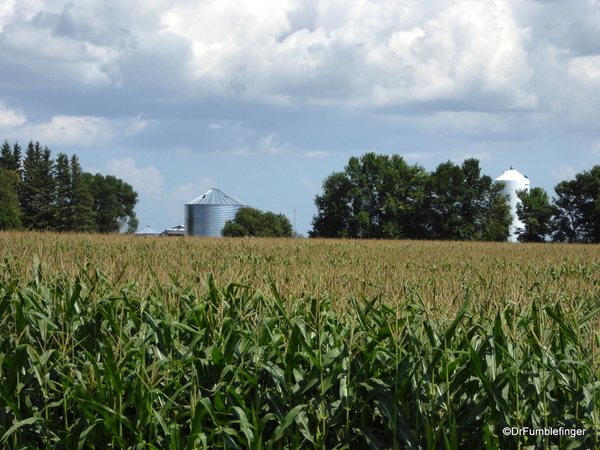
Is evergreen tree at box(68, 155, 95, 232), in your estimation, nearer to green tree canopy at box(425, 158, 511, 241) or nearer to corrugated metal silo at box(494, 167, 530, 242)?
green tree canopy at box(425, 158, 511, 241)

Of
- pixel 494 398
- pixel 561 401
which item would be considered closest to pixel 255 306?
pixel 494 398

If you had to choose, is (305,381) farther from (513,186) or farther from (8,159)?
(8,159)

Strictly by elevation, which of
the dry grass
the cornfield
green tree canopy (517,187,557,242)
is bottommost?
the cornfield

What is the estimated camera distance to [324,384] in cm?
452

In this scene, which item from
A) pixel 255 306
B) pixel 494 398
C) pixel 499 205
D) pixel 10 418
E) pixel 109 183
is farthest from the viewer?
pixel 109 183

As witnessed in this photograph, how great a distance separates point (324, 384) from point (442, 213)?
238 ft

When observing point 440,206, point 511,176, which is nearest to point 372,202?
point 440,206

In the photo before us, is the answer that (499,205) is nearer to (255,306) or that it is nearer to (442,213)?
(442,213)

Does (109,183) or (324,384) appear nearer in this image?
(324,384)

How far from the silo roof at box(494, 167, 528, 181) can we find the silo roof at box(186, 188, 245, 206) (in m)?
43.8

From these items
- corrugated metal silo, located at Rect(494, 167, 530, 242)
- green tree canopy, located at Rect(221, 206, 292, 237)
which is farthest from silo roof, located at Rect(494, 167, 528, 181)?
green tree canopy, located at Rect(221, 206, 292, 237)

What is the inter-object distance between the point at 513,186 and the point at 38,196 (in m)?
73.5

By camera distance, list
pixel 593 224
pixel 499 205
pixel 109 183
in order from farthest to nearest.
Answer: pixel 109 183 < pixel 499 205 < pixel 593 224

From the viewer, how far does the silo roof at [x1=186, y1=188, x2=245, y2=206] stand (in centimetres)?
9781
